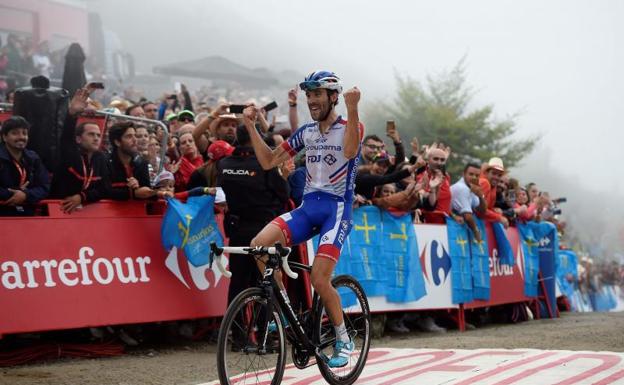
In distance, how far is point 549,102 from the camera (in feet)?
251

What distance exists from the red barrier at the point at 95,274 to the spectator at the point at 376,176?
6.64 feet

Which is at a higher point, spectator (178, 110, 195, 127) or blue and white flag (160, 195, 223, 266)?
spectator (178, 110, 195, 127)

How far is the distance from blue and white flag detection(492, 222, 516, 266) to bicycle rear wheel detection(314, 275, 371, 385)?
7.63 m

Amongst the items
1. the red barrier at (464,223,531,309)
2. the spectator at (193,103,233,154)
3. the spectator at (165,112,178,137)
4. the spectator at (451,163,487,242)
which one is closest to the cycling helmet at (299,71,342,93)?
the spectator at (193,103,233,154)

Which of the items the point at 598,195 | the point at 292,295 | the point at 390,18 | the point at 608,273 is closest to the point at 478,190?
the point at 292,295

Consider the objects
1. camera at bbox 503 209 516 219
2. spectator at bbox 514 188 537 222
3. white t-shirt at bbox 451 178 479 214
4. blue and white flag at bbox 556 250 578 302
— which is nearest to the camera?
white t-shirt at bbox 451 178 479 214

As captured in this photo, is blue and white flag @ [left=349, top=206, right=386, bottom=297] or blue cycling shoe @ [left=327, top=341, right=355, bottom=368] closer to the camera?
blue cycling shoe @ [left=327, top=341, right=355, bottom=368]

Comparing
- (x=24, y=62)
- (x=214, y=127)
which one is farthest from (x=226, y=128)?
(x=24, y=62)

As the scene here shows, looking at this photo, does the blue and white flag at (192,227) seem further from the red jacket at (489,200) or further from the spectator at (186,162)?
the red jacket at (489,200)

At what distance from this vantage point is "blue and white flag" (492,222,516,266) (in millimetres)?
14922

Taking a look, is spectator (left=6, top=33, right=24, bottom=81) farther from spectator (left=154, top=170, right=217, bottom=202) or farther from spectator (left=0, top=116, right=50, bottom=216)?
spectator (left=0, top=116, right=50, bottom=216)

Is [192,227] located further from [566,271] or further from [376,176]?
[566,271]

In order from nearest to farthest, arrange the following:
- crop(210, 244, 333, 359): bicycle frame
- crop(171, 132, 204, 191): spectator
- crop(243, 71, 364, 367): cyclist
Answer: crop(210, 244, 333, 359): bicycle frame, crop(243, 71, 364, 367): cyclist, crop(171, 132, 204, 191): spectator

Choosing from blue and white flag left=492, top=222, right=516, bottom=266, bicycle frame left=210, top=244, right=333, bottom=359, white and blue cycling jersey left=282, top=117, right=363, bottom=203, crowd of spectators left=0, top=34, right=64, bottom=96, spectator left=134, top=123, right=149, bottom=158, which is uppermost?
crowd of spectators left=0, top=34, right=64, bottom=96
